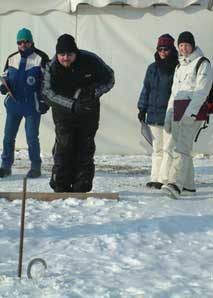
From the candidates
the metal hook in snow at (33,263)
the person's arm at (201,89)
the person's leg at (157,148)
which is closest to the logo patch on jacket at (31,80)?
the person's leg at (157,148)

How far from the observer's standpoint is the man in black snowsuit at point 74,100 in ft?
20.5

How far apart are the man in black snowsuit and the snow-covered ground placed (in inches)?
16.9

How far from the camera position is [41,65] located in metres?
7.89

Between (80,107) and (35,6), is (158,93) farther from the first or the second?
(35,6)

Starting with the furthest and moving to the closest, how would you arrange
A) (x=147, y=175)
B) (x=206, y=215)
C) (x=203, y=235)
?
(x=147, y=175)
(x=206, y=215)
(x=203, y=235)

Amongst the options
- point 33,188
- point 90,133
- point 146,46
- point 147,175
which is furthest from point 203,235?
point 146,46

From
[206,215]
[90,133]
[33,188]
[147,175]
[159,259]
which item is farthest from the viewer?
[147,175]

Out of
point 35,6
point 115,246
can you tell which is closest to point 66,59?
point 115,246

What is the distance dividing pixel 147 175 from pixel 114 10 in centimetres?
277

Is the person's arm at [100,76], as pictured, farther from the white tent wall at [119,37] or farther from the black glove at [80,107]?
the white tent wall at [119,37]

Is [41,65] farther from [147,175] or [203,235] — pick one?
[203,235]

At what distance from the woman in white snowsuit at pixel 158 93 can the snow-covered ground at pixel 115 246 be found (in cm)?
48

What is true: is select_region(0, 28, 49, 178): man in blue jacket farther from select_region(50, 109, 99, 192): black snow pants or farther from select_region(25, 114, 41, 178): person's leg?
select_region(50, 109, 99, 192): black snow pants

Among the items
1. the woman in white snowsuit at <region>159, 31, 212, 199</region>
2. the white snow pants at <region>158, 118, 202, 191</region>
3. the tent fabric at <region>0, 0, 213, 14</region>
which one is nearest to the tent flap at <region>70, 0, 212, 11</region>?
the tent fabric at <region>0, 0, 213, 14</region>
